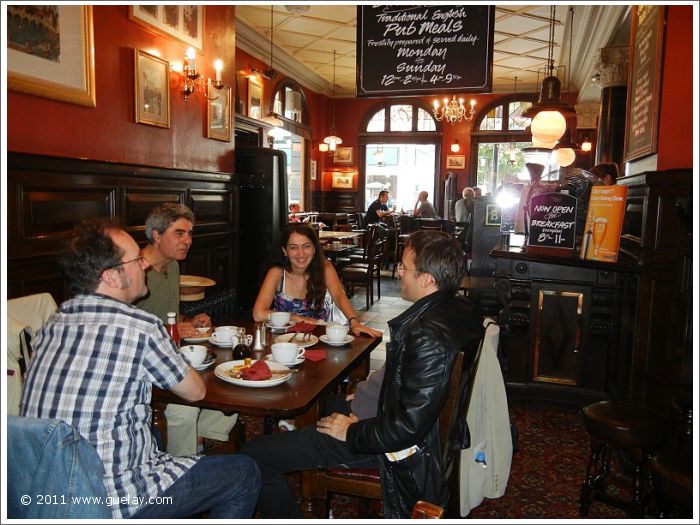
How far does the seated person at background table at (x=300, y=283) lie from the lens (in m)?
3.36

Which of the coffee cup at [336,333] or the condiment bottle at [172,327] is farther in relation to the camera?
the coffee cup at [336,333]

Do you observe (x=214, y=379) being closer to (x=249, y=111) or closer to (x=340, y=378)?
(x=340, y=378)

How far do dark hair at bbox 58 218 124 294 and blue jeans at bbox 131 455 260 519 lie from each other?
68cm

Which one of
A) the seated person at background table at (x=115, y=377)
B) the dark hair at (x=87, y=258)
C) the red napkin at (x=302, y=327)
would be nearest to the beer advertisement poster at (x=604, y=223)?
the red napkin at (x=302, y=327)

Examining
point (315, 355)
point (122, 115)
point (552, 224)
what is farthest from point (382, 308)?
point (315, 355)

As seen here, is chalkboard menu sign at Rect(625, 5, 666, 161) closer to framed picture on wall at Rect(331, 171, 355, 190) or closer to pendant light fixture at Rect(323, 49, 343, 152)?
pendant light fixture at Rect(323, 49, 343, 152)

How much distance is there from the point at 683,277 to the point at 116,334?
2763 millimetres

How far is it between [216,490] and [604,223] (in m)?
3.02

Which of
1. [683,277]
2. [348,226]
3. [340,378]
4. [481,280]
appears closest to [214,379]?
[340,378]

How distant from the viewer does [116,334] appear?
1.62 meters

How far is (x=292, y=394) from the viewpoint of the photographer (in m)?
2.04

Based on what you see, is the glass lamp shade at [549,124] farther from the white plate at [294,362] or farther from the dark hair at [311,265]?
the white plate at [294,362]

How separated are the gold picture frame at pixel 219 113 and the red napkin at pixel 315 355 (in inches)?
147

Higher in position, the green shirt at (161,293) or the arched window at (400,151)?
the arched window at (400,151)
